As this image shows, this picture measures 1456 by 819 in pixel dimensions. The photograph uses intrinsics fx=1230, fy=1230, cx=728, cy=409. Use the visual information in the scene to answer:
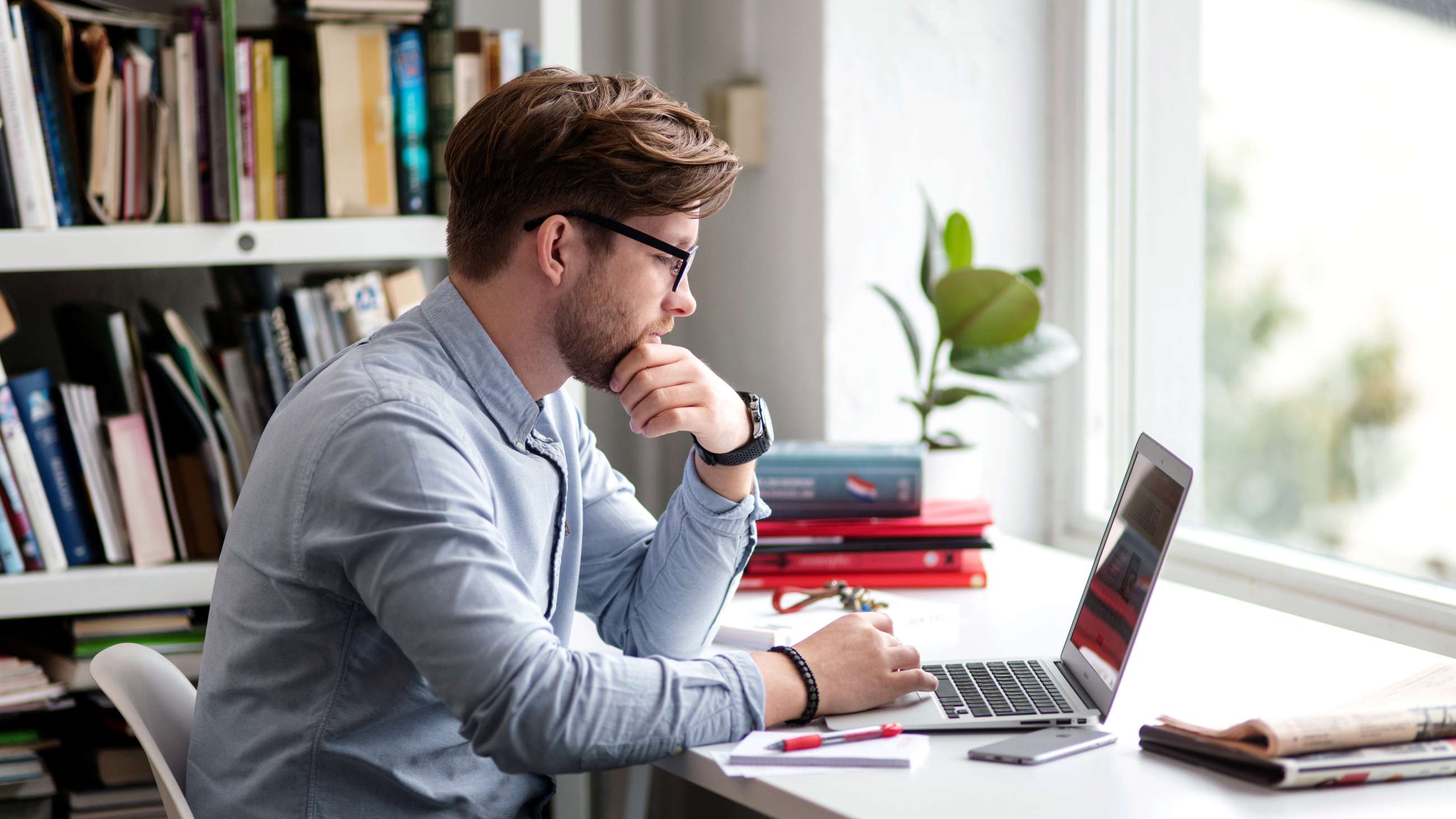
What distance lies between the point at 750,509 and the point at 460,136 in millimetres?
525

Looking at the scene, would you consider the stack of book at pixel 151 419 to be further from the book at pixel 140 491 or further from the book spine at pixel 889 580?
the book spine at pixel 889 580

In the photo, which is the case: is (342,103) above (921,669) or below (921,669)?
above

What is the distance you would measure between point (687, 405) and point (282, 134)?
81cm

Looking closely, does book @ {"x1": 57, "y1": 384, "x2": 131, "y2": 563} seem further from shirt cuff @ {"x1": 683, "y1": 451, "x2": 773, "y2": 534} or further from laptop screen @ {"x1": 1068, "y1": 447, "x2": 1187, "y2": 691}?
laptop screen @ {"x1": 1068, "y1": 447, "x2": 1187, "y2": 691}

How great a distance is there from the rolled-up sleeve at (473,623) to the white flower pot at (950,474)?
868 mm

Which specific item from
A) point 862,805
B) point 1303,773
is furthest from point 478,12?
point 1303,773

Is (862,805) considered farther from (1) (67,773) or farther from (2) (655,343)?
(1) (67,773)

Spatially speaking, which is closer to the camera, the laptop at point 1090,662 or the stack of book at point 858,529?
the laptop at point 1090,662

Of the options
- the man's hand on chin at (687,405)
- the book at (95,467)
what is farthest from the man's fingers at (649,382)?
the book at (95,467)

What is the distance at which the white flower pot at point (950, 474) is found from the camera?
6.29ft

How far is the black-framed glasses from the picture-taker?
3.97 feet

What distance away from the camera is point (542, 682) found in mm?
1000

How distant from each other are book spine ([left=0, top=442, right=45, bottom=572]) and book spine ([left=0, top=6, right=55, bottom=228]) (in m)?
0.33

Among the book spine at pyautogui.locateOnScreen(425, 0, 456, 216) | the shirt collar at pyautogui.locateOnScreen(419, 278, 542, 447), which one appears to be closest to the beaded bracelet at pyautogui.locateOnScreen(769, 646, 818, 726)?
the shirt collar at pyautogui.locateOnScreen(419, 278, 542, 447)
